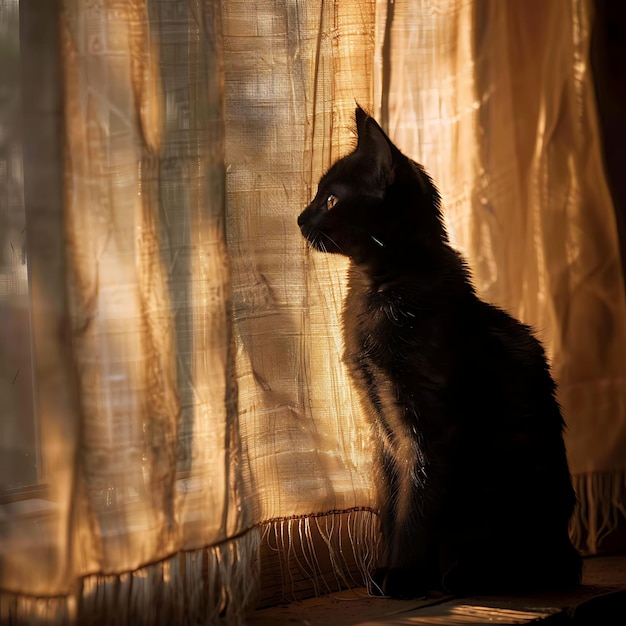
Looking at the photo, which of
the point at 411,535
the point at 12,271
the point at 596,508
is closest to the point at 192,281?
the point at 12,271

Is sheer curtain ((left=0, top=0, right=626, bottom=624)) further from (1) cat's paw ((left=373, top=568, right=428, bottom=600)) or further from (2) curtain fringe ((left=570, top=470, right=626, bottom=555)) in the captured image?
(2) curtain fringe ((left=570, top=470, right=626, bottom=555))

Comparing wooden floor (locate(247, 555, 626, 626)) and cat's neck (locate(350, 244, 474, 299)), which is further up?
cat's neck (locate(350, 244, 474, 299))

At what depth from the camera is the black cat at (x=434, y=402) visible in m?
1.14

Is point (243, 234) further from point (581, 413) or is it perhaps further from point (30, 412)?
point (581, 413)

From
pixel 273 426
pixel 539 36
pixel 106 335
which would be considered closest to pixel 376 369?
pixel 273 426

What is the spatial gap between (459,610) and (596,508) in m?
0.51

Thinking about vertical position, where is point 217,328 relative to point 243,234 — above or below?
below

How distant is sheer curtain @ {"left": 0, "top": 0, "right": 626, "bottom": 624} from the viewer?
100 cm

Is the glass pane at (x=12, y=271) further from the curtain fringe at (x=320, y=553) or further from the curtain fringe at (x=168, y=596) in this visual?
the curtain fringe at (x=320, y=553)

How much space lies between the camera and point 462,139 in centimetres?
145

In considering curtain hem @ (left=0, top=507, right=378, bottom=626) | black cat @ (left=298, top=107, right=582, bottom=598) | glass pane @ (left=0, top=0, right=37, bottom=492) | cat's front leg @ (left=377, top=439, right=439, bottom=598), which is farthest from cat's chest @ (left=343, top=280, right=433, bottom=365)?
glass pane @ (left=0, top=0, right=37, bottom=492)

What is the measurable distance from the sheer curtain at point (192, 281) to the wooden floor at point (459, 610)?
0.06 m

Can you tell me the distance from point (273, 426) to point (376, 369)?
18cm

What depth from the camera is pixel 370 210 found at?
1170 mm
